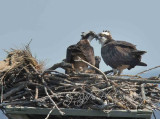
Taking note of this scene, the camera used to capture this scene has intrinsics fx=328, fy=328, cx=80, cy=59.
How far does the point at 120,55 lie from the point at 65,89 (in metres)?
2.14

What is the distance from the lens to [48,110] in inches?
182

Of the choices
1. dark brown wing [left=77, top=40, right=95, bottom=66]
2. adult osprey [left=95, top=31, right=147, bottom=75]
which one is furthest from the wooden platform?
adult osprey [left=95, top=31, right=147, bottom=75]

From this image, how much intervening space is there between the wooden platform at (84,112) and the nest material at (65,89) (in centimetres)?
8

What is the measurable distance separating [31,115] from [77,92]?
781 mm

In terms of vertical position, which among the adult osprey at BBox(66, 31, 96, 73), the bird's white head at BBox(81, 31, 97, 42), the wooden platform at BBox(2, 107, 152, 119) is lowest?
the wooden platform at BBox(2, 107, 152, 119)

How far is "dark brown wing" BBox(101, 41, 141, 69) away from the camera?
6.71m

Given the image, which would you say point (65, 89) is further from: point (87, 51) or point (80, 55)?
point (87, 51)

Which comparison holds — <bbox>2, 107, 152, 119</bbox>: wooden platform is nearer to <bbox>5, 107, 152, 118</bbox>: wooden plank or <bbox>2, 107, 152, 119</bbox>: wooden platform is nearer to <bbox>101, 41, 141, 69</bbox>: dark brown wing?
<bbox>5, 107, 152, 118</bbox>: wooden plank

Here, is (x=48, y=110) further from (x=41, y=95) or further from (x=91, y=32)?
(x=91, y=32)

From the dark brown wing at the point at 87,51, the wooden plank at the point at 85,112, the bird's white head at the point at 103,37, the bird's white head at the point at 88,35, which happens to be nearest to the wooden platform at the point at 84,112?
the wooden plank at the point at 85,112

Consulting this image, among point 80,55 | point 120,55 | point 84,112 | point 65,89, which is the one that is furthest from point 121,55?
point 84,112

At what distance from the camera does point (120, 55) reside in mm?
6809

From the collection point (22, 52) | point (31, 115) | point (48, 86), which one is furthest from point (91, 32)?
point (31, 115)

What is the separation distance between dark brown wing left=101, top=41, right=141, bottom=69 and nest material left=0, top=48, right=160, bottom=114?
47.3 inches
